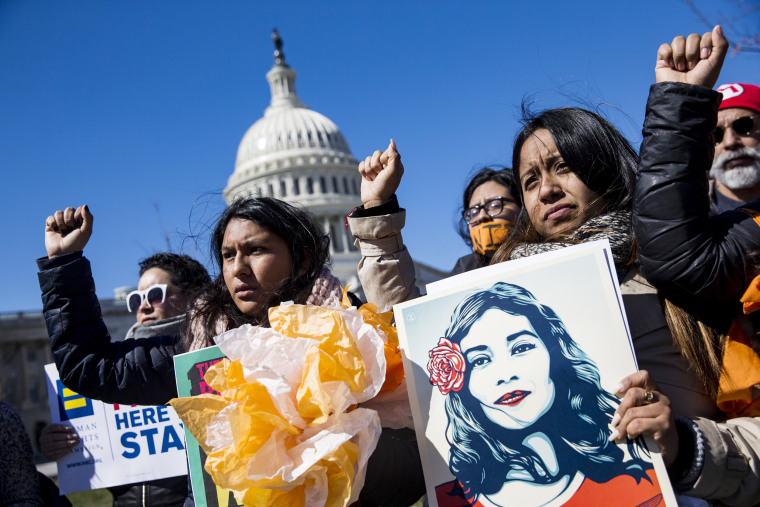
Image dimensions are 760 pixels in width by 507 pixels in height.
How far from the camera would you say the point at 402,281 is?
6.45 feet

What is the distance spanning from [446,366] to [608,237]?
1.77ft

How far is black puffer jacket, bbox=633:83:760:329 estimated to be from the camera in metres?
1.50

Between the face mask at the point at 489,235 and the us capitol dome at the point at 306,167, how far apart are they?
162ft

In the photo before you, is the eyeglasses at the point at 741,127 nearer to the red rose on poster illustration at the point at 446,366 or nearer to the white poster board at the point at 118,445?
the red rose on poster illustration at the point at 446,366

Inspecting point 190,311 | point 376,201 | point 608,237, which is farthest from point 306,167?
point 608,237

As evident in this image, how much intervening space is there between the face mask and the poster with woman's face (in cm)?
191

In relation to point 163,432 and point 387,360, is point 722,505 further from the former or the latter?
point 163,432

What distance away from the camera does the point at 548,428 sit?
1.42 m

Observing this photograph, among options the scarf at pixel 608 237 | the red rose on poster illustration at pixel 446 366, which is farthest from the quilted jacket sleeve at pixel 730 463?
the red rose on poster illustration at pixel 446 366

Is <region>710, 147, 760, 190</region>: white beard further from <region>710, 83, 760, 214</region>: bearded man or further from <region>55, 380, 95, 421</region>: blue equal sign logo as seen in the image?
<region>55, 380, 95, 421</region>: blue equal sign logo

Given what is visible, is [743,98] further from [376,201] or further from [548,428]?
[548,428]

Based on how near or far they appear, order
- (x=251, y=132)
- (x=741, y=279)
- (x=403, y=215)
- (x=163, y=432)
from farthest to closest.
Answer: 1. (x=251, y=132)
2. (x=163, y=432)
3. (x=403, y=215)
4. (x=741, y=279)

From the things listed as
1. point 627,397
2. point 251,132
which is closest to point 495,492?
point 627,397

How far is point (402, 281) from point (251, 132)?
6270 centimetres
